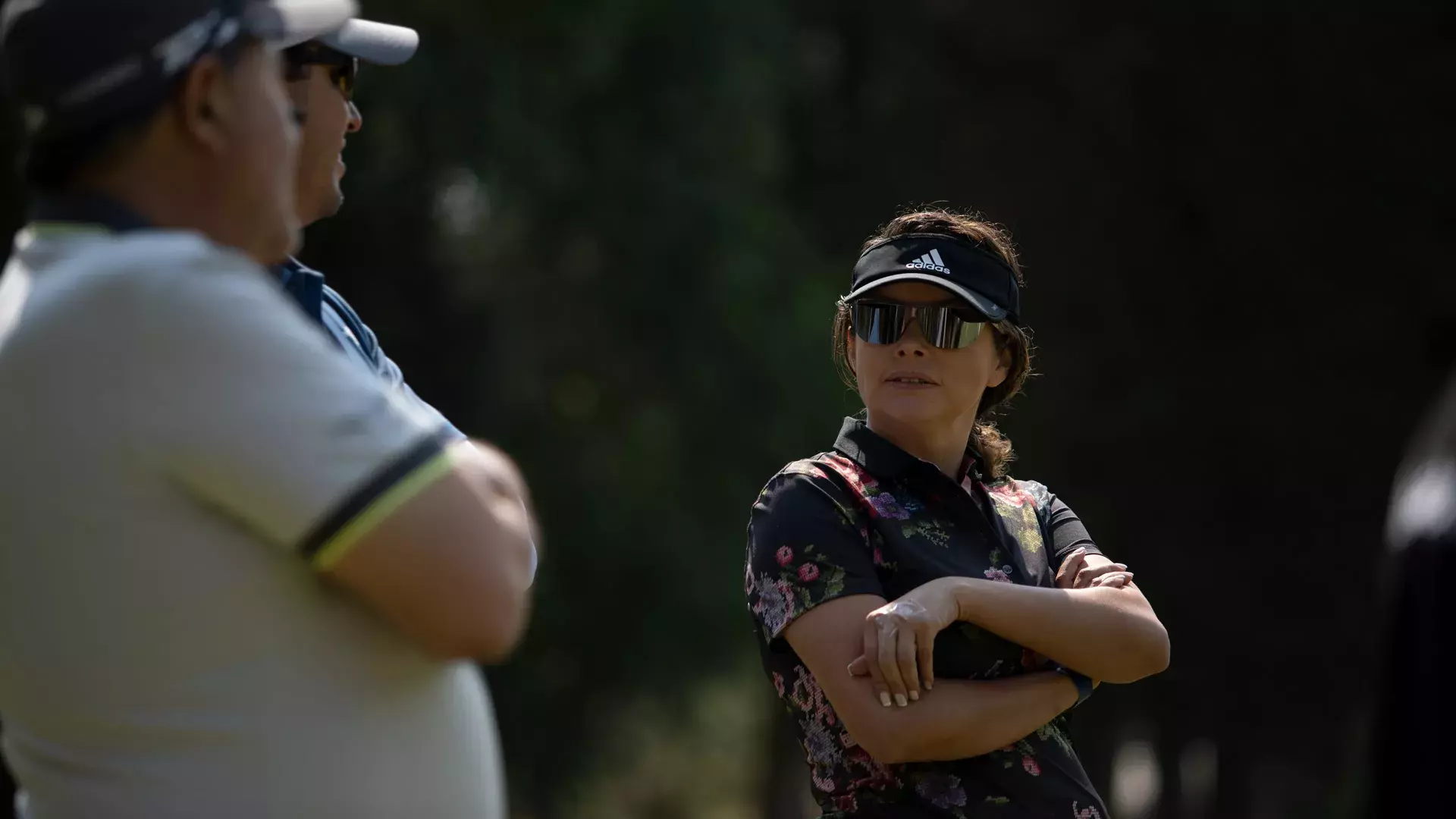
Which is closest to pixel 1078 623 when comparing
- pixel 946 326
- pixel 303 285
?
pixel 946 326

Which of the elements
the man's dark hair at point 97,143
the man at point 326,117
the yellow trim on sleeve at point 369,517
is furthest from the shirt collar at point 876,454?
the man's dark hair at point 97,143

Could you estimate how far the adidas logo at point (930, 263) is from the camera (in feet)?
10.2

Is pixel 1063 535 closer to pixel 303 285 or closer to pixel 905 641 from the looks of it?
pixel 905 641

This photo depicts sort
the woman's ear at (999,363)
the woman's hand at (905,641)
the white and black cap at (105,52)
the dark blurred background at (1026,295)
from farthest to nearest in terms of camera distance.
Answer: the dark blurred background at (1026,295) < the woman's ear at (999,363) < the woman's hand at (905,641) < the white and black cap at (105,52)

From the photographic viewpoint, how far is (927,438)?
3.14 m

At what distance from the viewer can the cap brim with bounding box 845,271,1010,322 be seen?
3.10m

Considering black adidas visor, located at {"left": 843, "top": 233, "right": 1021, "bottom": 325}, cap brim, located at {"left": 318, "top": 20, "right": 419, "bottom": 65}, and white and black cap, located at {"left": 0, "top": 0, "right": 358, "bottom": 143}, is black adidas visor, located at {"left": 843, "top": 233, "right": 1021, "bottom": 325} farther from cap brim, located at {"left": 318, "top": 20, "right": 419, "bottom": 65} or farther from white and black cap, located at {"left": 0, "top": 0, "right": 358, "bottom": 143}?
white and black cap, located at {"left": 0, "top": 0, "right": 358, "bottom": 143}

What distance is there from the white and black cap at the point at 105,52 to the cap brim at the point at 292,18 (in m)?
0.03

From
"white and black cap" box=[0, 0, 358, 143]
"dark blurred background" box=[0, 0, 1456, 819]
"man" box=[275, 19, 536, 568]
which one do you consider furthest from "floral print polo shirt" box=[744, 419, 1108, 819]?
"dark blurred background" box=[0, 0, 1456, 819]

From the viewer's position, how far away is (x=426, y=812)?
193 cm

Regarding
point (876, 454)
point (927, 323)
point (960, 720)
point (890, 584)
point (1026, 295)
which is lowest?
point (1026, 295)

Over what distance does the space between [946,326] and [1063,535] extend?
1.59 ft

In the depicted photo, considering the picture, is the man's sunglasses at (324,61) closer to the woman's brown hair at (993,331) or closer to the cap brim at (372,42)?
the cap brim at (372,42)

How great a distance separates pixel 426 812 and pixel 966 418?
1611 mm
